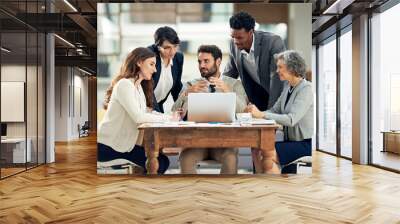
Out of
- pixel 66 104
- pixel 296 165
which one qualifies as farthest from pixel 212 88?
pixel 66 104

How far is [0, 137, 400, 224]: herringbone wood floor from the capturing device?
398 centimetres

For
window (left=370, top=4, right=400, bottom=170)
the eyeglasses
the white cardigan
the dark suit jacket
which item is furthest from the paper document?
window (left=370, top=4, right=400, bottom=170)

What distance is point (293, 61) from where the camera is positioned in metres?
6.42

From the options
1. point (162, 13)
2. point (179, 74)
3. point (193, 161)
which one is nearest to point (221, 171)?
point (193, 161)

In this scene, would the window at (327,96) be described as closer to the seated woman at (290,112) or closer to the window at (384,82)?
the window at (384,82)

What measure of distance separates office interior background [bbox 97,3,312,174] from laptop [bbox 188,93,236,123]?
33 cm

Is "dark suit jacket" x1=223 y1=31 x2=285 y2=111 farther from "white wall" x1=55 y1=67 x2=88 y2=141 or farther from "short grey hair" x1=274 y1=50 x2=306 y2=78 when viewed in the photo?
"white wall" x1=55 y1=67 x2=88 y2=141

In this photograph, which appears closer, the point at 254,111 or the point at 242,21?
Result: the point at 254,111

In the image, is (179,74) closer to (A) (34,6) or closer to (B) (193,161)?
(B) (193,161)

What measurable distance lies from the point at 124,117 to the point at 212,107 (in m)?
1.32

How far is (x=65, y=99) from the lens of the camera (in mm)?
15664

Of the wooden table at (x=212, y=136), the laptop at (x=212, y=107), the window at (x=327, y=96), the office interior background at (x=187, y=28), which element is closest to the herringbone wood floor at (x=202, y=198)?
the wooden table at (x=212, y=136)

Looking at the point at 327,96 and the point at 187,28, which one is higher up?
the point at 187,28

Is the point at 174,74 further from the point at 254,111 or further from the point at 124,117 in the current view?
the point at 254,111
